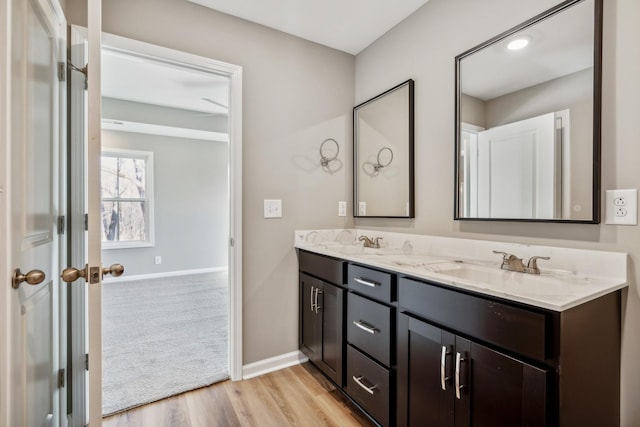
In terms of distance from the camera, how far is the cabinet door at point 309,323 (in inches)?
81.4

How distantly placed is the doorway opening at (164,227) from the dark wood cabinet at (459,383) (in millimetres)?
1206

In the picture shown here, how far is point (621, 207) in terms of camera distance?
45.7 inches

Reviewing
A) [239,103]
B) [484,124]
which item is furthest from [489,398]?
[239,103]

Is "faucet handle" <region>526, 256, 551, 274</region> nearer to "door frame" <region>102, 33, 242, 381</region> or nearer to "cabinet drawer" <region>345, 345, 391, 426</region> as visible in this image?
"cabinet drawer" <region>345, 345, 391, 426</region>

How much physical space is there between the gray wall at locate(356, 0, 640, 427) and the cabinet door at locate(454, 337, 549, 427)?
56 cm

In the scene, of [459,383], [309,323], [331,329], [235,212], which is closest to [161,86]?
[235,212]

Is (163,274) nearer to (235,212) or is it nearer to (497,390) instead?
(235,212)

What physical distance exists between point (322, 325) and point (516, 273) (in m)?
1.17

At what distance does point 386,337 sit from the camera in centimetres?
147

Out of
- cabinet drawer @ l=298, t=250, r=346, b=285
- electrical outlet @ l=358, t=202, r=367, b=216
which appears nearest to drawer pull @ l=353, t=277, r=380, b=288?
cabinet drawer @ l=298, t=250, r=346, b=285

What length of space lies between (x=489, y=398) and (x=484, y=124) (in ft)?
4.16

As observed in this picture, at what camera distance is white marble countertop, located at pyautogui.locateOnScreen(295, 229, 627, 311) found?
98 centimetres

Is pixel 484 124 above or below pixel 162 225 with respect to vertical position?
above

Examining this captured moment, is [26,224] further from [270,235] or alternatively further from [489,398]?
[489,398]
